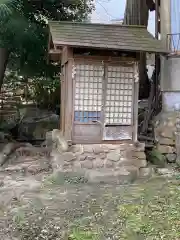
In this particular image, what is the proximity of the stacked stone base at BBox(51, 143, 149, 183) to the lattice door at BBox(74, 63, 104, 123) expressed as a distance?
627 millimetres

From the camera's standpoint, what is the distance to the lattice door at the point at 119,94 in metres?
7.14

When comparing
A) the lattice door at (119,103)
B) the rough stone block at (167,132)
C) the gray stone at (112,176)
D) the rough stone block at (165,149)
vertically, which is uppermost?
the lattice door at (119,103)

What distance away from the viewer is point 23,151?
29.2 feet

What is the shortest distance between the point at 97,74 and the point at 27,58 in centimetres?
401

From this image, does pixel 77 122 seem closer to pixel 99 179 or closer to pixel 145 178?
pixel 99 179

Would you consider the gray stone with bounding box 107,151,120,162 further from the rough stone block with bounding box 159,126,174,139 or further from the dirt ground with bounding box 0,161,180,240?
the rough stone block with bounding box 159,126,174,139

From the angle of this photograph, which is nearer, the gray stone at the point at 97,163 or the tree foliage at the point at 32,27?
the gray stone at the point at 97,163

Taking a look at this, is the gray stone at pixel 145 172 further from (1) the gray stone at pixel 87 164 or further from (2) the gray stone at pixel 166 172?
(1) the gray stone at pixel 87 164

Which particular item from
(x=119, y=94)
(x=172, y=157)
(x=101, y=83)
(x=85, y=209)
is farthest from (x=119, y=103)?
(x=85, y=209)

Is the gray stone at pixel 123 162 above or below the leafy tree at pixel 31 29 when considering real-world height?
below

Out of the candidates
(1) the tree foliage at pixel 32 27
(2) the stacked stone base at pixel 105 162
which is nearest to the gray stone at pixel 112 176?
(2) the stacked stone base at pixel 105 162

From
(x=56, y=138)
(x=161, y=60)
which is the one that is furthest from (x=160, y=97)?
(x=56, y=138)

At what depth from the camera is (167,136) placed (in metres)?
7.74

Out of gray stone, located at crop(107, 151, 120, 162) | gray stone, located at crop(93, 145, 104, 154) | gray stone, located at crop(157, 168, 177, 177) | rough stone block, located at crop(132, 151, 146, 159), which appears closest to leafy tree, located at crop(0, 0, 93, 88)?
gray stone, located at crop(93, 145, 104, 154)
